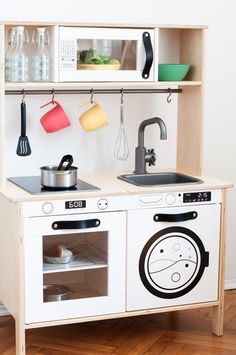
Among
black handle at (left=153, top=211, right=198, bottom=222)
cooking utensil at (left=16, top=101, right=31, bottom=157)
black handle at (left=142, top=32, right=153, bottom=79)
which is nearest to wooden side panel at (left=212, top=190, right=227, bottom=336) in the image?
black handle at (left=153, top=211, right=198, bottom=222)

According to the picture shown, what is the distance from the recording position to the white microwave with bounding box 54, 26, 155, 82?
11.4ft

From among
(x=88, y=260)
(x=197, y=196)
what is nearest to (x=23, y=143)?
(x=88, y=260)

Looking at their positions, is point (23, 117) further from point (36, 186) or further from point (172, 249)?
point (172, 249)

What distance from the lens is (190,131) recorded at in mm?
3857

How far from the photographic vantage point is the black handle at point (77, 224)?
3.31 m

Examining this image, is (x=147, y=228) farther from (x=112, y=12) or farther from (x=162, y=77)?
(x=112, y=12)

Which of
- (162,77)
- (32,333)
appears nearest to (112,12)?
(162,77)

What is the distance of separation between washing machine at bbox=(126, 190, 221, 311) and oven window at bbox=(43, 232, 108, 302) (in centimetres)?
13

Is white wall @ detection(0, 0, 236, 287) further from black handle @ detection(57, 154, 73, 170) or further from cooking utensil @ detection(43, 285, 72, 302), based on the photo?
cooking utensil @ detection(43, 285, 72, 302)

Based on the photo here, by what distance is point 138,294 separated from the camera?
3.51 meters

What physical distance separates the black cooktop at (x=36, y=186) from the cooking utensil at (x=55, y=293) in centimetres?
42

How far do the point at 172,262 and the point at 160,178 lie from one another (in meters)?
0.47

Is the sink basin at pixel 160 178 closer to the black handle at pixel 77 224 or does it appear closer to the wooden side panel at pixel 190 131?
the wooden side panel at pixel 190 131

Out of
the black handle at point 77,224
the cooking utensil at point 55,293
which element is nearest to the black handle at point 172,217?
the black handle at point 77,224
